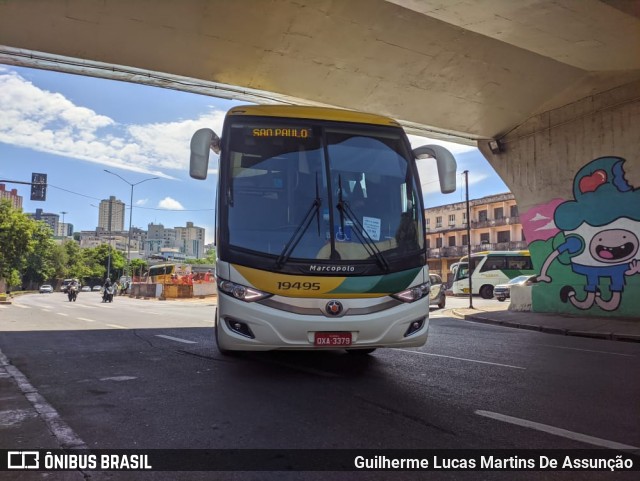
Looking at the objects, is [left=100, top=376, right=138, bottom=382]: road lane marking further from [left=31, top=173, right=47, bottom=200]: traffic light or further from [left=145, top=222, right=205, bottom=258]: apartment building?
[left=145, top=222, right=205, bottom=258]: apartment building

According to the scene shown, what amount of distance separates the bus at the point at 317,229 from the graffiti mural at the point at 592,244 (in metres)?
9.75

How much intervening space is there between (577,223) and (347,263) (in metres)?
11.8

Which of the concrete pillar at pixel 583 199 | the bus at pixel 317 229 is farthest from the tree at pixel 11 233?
the bus at pixel 317 229

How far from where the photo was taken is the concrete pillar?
43.1 ft

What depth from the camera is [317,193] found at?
563 cm

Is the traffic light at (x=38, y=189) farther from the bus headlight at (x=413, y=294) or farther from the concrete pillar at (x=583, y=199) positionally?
the bus headlight at (x=413, y=294)

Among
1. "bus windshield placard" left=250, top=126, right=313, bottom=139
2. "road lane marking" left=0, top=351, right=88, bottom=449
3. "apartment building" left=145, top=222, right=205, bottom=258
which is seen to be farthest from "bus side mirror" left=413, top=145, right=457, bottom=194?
"apartment building" left=145, top=222, right=205, bottom=258

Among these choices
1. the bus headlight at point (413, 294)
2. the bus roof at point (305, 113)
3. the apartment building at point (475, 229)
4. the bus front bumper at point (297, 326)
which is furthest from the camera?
the apartment building at point (475, 229)

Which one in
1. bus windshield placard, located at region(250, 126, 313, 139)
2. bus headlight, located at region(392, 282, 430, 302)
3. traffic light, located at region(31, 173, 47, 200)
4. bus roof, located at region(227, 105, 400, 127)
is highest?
traffic light, located at region(31, 173, 47, 200)

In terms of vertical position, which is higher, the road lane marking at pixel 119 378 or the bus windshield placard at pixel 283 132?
the bus windshield placard at pixel 283 132

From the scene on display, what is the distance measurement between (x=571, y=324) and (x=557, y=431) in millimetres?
10525

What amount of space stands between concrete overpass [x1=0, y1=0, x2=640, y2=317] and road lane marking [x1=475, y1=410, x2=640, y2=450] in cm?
739

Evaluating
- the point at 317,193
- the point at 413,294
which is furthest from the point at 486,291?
the point at 317,193

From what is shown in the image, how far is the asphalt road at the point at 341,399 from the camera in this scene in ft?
12.1
